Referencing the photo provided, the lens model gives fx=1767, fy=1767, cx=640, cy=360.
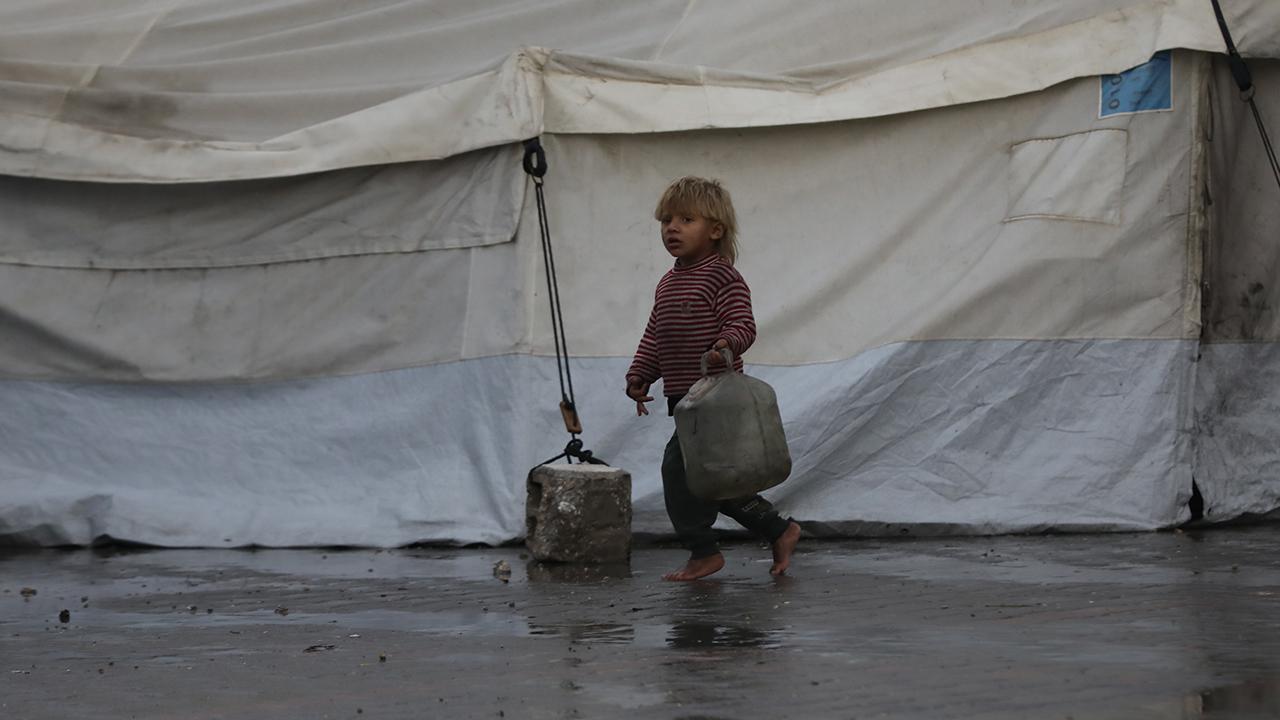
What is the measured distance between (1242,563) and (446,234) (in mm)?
3215

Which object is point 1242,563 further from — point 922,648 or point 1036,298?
point 922,648

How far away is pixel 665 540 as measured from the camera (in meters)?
6.76

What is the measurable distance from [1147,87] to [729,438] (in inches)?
88.0

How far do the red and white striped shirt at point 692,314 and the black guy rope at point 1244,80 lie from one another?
6.71ft

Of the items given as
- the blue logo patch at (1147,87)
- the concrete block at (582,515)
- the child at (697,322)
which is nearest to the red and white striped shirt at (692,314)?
the child at (697,322)

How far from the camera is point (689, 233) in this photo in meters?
5.60

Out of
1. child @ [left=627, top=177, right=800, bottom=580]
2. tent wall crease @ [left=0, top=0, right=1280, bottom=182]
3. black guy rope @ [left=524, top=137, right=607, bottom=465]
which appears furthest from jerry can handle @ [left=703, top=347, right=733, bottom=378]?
tent wall crease @ [left=0, top=0, right=1280, bottom=182]

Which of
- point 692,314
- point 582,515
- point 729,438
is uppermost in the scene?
point 692,314

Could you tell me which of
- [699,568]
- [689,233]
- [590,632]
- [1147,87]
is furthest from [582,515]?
[1147,87]

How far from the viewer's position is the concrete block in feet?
19.7

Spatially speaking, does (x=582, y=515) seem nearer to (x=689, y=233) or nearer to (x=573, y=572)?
(x=573, y=572)

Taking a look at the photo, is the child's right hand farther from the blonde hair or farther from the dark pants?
the blonde hair

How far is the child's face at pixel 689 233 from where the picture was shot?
560cm

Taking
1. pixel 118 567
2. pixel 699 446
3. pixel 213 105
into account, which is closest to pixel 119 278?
pixel 213 105
